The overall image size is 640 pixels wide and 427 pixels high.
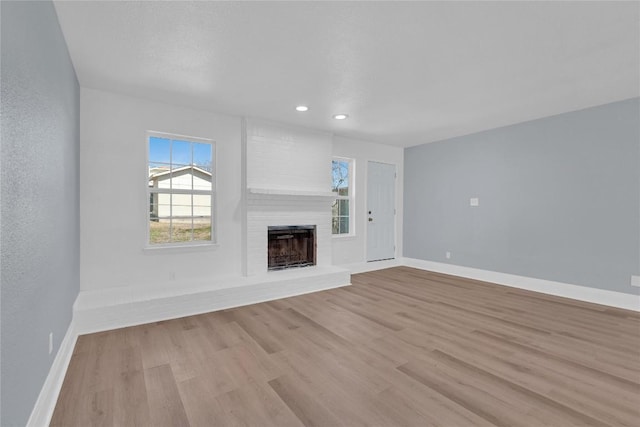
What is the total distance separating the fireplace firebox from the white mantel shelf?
51 cm

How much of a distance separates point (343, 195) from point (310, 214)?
108 centimetres

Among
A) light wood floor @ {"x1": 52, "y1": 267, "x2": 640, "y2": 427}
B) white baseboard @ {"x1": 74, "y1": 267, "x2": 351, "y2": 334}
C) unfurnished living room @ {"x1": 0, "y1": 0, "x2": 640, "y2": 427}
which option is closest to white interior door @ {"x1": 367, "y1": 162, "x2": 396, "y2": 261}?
unfurnished living room @ {"x1": 0, "y1": 0, "x2": 640, "y2": 427}

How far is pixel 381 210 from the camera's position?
6281mm

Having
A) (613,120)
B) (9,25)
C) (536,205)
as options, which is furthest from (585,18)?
(9,25)

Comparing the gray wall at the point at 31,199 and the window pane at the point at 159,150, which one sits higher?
the window pane at the point at 159,150

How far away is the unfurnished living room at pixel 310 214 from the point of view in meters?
1.82

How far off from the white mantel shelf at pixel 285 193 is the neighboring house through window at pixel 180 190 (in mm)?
598

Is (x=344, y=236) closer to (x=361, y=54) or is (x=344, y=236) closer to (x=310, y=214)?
(x=310, y=214)

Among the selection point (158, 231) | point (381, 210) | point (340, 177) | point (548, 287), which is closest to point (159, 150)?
point (158, 231)

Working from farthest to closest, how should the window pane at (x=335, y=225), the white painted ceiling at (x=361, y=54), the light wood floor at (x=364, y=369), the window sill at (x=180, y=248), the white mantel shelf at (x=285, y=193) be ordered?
the window pane at (x=335, y=225) < the white mantel shelf at (x=285, y=193) < the window sill at (x=180, y=248) < the white painted ceiling at (x=361, y=54) < the light wood floor at (x=364, y=369)

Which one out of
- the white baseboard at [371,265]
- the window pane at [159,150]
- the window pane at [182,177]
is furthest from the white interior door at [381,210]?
the window pane at [159,150]

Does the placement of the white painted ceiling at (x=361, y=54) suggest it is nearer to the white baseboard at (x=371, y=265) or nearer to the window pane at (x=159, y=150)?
the window pane at (x=159, y=150)

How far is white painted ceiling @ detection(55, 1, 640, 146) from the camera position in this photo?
2.07m

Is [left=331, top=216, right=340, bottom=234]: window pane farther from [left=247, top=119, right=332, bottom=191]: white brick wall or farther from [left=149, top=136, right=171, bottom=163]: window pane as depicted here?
[left=149, top=136, right=171, bottom=163]: window pane
